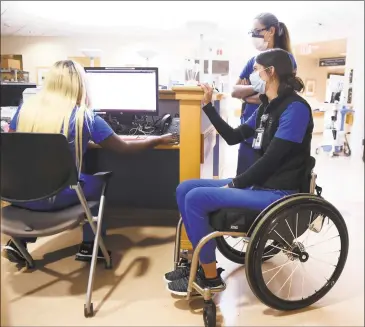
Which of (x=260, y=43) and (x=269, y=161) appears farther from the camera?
(x=260, y=43)

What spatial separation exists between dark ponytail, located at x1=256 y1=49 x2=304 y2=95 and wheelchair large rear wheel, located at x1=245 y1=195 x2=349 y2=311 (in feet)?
1.23

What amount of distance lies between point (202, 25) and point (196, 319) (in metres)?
1.02

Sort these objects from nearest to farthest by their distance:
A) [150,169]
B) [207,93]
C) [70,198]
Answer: [70,198] → [207,93] → [150,169]

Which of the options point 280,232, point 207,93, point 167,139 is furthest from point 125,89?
point 280,232

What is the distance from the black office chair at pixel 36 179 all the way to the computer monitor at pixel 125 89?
754 mm

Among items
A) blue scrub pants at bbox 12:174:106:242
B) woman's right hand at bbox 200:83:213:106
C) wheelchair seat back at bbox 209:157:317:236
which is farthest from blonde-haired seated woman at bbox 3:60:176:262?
wheelchair seat back at bbox 209:157:317:236

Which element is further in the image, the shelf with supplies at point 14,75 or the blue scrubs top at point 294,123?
the blue scrubs top at point 294,123

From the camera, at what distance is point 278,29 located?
4.82ft

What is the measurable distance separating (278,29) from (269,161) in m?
0.49

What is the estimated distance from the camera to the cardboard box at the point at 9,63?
41.9 inches

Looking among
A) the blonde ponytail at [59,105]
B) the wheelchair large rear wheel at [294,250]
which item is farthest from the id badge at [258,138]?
the blonde ponytail at [59,105]

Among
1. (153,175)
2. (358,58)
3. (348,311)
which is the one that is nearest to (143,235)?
(153,175)

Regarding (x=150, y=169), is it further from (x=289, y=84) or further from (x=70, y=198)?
(x=289, y=84)

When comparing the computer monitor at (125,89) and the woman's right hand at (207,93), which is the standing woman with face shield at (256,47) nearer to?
the woman's right hand at (207,93)
